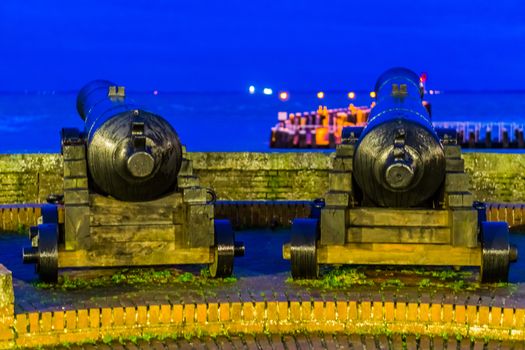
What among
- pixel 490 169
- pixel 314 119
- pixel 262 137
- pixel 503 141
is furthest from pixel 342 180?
pixel 262 137

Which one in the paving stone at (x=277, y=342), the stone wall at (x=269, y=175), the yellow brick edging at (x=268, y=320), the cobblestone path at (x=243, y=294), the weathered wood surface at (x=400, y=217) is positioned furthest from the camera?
the stone wall at (x=269, y=175)

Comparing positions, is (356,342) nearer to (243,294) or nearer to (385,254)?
(243,294)

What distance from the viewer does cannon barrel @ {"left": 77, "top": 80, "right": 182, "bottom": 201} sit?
893 centimetres

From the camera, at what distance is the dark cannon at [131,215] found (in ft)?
30.1

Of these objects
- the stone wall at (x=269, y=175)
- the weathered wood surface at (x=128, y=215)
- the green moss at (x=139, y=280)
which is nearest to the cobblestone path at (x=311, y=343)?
the green moss at (x=139, y=280)

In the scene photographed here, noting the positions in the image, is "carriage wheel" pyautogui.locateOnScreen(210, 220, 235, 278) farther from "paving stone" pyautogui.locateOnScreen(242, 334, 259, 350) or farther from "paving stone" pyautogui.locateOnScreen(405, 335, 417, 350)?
"paving stone" pyautogui.locateOnScreen(405, 335, 417, 350)

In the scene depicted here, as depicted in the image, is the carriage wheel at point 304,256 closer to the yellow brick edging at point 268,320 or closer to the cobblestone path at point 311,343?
the yellow brick edging at point 268,320

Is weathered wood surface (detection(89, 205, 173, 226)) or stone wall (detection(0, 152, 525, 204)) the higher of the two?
stone wall (detection(0, 152, 525, 204))

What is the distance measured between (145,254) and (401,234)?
197 centimetres

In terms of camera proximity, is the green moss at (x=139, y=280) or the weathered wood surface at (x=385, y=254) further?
the weathered wood surface at (x=385, y=254)

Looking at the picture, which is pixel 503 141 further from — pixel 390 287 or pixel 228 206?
pixel 390 287

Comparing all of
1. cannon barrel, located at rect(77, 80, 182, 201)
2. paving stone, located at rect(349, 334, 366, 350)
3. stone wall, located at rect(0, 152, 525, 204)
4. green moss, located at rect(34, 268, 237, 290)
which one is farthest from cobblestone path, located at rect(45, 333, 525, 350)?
stone wall, located at rect(0, 152, 525, 204)

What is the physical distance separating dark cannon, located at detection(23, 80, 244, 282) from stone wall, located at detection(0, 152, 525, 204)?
529 centimetres

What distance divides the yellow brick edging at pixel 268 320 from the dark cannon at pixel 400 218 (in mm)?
1131
